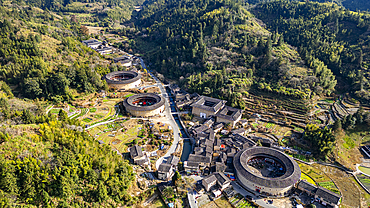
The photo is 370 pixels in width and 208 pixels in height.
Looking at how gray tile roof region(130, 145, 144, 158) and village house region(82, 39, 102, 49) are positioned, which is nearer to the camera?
gray tile roof region(130, 145, 144, 158)

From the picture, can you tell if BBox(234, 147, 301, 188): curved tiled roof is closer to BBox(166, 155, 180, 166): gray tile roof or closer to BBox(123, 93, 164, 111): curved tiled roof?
BBox(166, 155, 180, 166): gray tile roof

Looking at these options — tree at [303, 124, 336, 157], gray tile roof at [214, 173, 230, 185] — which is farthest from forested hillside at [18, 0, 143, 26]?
tree at [303, 124, 336, 157]

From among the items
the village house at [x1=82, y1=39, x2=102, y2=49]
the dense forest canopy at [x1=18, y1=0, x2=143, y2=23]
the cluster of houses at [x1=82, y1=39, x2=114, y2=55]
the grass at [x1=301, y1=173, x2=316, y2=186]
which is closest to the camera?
the grass at [x1=301, y1=173, x2=316, y2=186]

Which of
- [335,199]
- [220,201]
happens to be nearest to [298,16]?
[335,199]

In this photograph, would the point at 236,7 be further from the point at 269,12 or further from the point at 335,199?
the point at 335,199

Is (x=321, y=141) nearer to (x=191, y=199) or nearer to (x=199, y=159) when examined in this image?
(x=199, y=159)

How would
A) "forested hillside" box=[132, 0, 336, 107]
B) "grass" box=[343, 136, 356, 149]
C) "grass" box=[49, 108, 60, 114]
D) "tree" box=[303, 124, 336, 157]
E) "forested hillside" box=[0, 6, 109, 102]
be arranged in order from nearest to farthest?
"tree" box=[303, 124, 336, 157] < "grass" box=[343, 136, 356, 149] < "grass" box=[49, 108, 60, 114] < "forested hillside" box=[0, 6, 109, 102] < "forested hillside" box=[132, 0, 336, 107]

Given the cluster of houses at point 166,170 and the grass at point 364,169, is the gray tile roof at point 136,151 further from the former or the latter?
the grass at point 364,169
